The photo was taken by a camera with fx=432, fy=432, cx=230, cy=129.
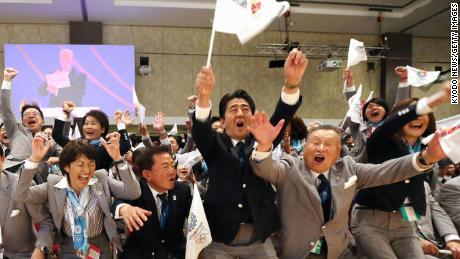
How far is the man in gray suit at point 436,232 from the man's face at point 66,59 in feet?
26.7

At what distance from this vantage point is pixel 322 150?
100.0 inches

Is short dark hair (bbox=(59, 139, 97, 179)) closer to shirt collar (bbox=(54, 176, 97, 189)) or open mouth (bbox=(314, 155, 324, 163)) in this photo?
shirt collar (bbox=(54, 176, 97, 189))

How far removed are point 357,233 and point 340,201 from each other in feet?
1.51

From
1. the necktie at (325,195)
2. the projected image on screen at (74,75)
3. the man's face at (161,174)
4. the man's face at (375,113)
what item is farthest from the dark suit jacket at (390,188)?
the projected image on screen at (74,75)

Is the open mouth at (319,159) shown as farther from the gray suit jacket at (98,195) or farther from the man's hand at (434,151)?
the gray suit jacket at (98,195)

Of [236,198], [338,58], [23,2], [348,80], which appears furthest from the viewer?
[338,58]

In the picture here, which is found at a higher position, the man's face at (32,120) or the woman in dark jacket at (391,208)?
the man's face at (32,120)

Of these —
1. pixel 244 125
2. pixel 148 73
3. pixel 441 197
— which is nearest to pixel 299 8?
pixel 148 73

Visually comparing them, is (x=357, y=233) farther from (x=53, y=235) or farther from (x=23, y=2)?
(x=23, y=2)

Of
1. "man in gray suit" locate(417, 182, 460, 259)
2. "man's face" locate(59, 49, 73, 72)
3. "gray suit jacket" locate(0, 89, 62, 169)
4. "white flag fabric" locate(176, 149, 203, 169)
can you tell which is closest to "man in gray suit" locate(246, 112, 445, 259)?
"man in gray suit" locate(417, 182, 460, 259)

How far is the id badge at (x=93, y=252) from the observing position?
2.76 m

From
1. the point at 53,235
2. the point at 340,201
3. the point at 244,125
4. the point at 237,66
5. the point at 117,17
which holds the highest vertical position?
the point at 117,17

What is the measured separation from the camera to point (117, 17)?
32.7 feet

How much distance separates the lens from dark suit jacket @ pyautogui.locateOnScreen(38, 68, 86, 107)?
9.33 m
